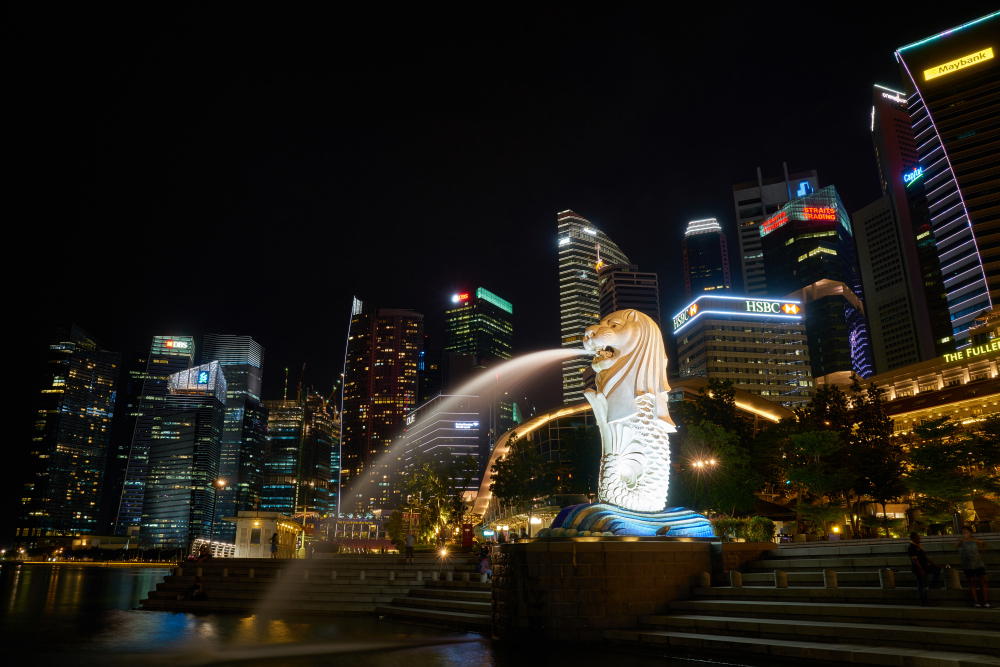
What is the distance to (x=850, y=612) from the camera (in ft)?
39.7

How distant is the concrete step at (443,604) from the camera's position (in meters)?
17.8

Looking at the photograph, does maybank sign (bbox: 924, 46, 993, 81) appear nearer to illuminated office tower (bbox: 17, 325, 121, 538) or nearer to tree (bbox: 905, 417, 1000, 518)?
tree (bbox: 905, 417, 1000, 518)

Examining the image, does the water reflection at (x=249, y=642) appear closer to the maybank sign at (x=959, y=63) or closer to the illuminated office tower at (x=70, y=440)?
the maybank sign at (x=959, y=63)

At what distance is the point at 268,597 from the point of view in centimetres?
2355

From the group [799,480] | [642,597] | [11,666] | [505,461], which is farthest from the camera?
[505,461]

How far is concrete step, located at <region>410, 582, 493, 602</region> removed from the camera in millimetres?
19203

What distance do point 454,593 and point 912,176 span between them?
504ft

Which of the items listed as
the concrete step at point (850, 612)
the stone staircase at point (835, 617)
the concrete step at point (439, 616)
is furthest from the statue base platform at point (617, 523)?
the concrete step at point (439, 616)

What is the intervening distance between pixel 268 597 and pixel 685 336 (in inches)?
5191

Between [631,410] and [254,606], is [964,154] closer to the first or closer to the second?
[631,410]

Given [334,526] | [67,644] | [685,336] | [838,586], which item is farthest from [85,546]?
[838,586]

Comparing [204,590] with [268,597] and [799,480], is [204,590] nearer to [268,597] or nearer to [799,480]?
[268,597]

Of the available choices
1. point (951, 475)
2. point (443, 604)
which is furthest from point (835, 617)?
point (951, 475)

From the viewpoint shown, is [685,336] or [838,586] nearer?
[838,586]
